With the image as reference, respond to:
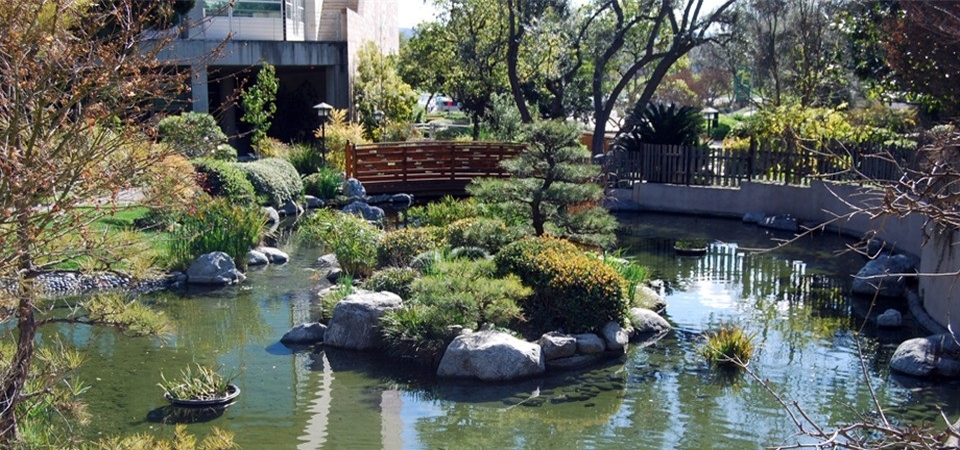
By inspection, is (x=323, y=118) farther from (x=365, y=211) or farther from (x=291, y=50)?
(x=291, y=50)

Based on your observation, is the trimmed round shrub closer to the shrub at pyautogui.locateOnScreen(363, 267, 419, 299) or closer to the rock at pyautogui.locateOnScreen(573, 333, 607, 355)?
the shrub at pyautogui.locateOnScreen(363, 267, 419, 299)

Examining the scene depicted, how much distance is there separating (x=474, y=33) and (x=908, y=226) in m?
15.2

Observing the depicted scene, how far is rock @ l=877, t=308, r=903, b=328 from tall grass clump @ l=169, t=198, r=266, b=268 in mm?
8896

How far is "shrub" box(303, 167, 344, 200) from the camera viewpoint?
72.4 ft

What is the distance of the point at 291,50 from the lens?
1082 inches

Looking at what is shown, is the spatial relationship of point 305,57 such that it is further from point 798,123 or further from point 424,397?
A: point 424,397

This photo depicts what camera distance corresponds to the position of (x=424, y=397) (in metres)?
9.45

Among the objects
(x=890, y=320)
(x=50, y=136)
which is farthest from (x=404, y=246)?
→ (x=50, y=136)

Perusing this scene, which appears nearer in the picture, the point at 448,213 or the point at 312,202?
the point at 448,213

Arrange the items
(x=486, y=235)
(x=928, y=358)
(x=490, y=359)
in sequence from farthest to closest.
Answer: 1. (x=486, y=235)
2. (x=928, y=358)
3. (x=490, y=359)

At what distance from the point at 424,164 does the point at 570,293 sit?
12808mm

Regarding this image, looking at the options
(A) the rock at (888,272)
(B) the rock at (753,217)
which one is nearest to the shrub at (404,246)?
(A) the rock at (888,272)

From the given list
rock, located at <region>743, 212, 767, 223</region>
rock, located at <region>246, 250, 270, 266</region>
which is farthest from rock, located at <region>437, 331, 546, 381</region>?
rock, located at <region>743, 212, 767, 223</region>

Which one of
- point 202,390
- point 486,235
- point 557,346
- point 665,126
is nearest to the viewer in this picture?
point 202,390
